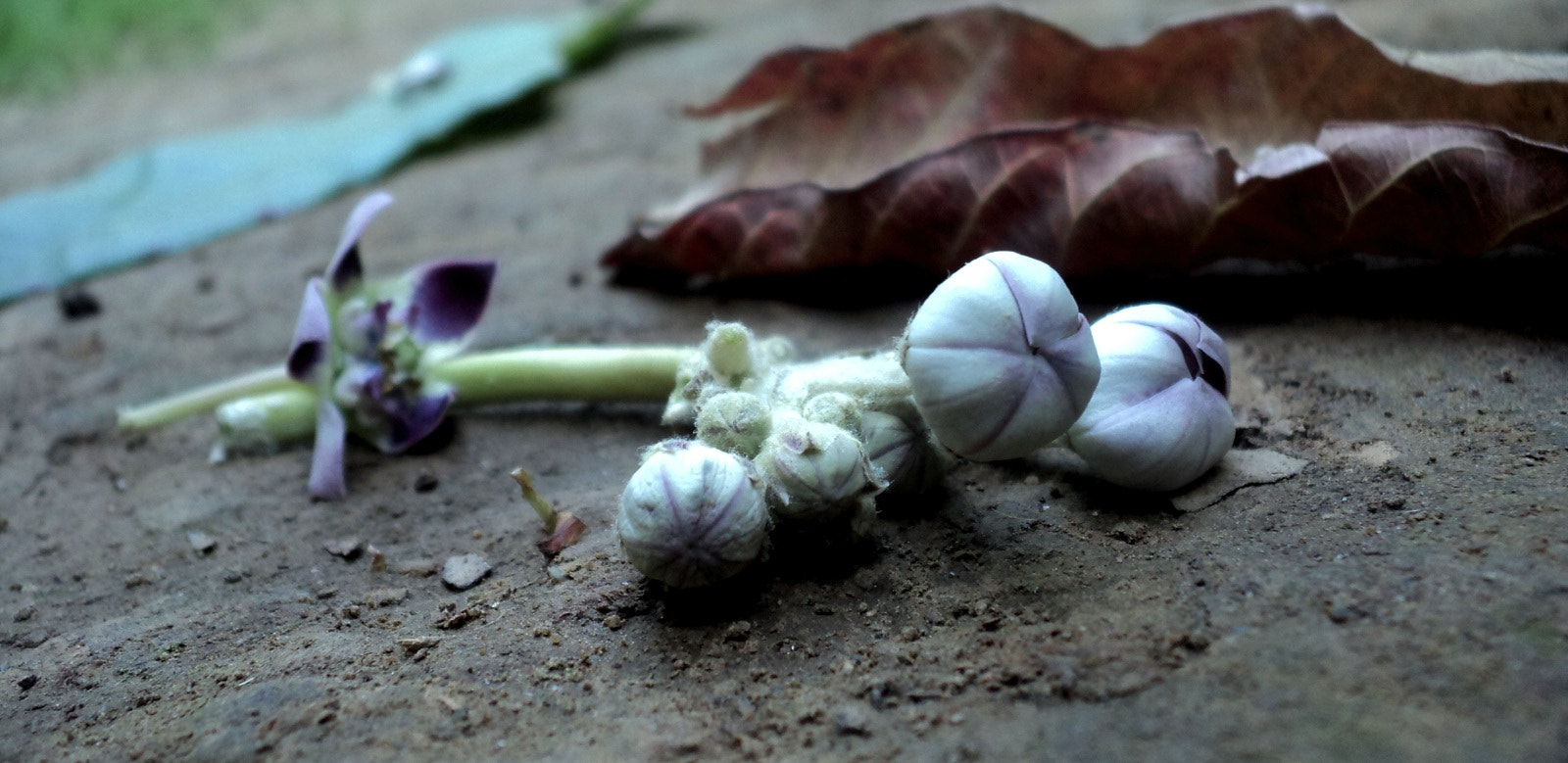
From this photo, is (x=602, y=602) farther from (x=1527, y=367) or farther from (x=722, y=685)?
(x=1527, y=367)

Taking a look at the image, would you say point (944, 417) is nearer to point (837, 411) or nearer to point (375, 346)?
point (837, 411)

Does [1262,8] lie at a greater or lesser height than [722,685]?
greater

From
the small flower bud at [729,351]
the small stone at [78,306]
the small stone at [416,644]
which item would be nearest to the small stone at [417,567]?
the small stone at [416,644]

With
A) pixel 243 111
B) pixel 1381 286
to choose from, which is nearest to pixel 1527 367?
pixel 1381 286

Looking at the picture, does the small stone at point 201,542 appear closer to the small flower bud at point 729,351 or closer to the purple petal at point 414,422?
the purple petal at point 414,422

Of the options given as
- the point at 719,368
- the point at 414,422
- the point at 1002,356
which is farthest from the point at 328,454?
the point at 1002,356

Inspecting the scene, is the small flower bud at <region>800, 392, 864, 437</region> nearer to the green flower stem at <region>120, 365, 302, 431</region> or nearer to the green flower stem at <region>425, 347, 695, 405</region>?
the green flower stem at <region>425, 347, 695, 405</region>
